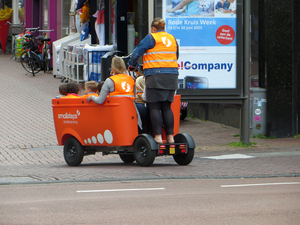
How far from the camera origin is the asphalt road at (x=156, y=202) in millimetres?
4918

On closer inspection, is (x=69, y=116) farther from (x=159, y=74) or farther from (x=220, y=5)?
(x=220, y=5)

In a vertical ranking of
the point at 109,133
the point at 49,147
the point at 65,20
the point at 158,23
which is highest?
the point at 65,20

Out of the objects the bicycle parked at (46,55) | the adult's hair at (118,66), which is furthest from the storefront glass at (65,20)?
the adult's hair at (118,66)

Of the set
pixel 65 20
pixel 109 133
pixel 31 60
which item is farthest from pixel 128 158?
pixel 65 20

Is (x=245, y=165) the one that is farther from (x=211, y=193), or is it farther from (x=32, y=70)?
(x=32, y=70)

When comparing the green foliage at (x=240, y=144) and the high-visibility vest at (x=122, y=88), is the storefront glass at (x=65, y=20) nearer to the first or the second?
the green foliage at (x=240, y=144)

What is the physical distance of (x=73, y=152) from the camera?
839 cm

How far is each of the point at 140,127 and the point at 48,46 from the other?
1499cm

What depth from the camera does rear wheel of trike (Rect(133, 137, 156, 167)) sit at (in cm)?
759

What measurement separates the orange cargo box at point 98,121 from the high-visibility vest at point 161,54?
0.57 metres

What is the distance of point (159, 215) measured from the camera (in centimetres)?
504

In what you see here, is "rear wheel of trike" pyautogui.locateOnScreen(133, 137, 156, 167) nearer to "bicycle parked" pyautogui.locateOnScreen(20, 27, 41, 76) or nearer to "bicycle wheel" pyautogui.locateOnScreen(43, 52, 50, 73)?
"bicycle parked" pyautogui.locateOnScreen(20, 27, 41, 76)

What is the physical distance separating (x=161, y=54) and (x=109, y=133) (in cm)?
130

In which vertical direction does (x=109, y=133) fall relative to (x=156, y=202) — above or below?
above
